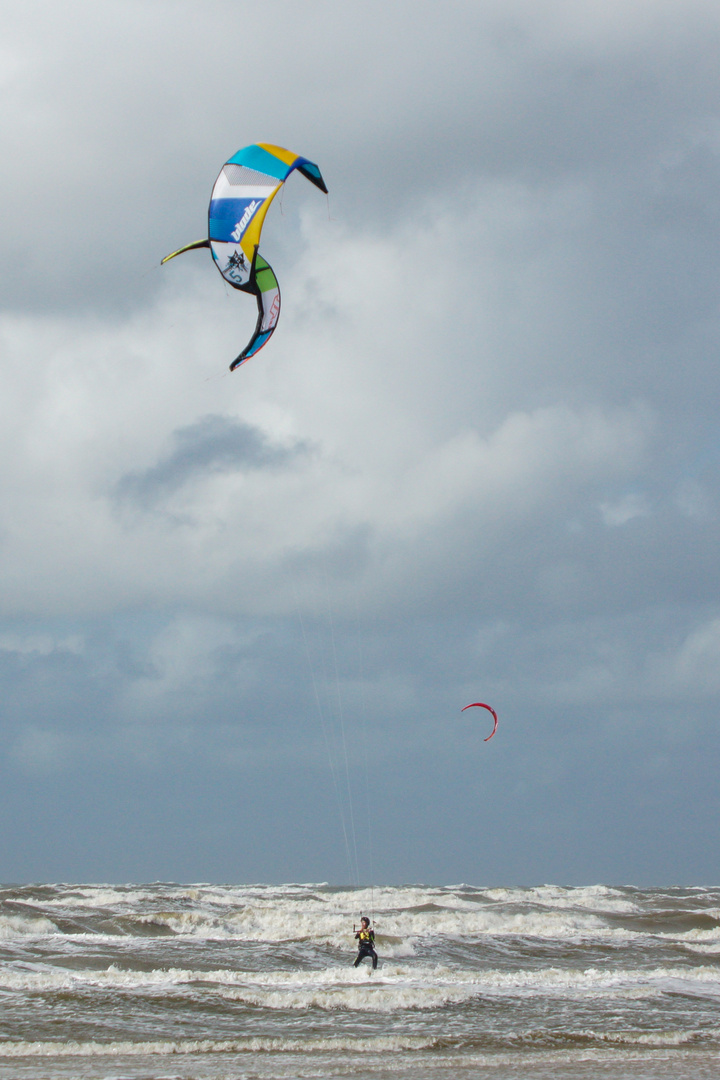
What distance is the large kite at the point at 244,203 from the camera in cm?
1296

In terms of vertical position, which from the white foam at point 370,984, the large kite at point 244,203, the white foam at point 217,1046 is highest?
the large kite at point 244,203

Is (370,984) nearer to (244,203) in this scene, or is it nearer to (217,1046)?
(217,1046)

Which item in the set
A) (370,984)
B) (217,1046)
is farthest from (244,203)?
(370,984)

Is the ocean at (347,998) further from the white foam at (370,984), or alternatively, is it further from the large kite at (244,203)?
the large kite at (244,203)

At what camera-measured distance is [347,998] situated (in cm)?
1316

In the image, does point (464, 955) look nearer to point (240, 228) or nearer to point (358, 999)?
point (358, 999)

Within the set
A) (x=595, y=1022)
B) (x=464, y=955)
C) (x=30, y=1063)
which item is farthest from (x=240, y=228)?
(x=464, y=955)

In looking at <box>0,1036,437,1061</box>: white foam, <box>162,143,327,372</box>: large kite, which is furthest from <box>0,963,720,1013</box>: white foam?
<box>162,143,327,372</box>: large kite

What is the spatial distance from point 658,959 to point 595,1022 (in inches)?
304

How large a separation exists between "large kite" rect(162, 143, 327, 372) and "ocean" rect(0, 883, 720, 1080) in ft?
29.0

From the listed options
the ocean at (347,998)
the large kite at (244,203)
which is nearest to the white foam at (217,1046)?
the ocean at (347,998)

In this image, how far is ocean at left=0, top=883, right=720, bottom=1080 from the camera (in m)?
9.78

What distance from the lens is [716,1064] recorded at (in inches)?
385

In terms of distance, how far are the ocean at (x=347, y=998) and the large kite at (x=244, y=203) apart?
29.0 feet
